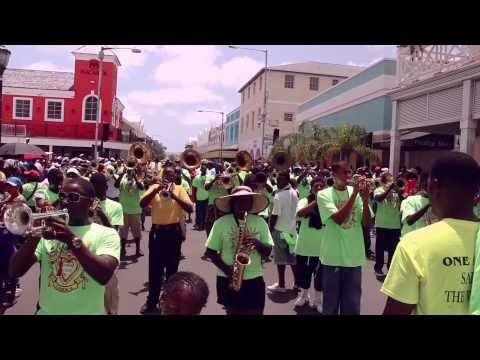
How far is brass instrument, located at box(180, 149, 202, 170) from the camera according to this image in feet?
34.2

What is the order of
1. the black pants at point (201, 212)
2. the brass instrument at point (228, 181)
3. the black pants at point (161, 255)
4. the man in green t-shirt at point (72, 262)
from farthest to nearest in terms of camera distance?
1. the black pants at point (201, 212)
2. the brass instrument at point (228, 181)
3. the black pants at point (161, 255)
4. the man in green t-shirt at point (72, 262)

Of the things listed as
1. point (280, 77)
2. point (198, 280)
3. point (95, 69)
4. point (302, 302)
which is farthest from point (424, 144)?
point (280, 77)

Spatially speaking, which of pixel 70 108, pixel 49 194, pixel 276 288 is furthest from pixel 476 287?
pixel 70 108

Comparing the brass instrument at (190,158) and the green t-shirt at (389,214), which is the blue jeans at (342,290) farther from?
the brass instrument at (190,158)

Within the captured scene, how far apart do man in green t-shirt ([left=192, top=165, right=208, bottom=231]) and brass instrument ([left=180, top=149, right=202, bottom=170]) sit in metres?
2.34

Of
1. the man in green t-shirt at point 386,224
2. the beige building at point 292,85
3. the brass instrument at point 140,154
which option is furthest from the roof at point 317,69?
the man in green t-shirt at point 386,224

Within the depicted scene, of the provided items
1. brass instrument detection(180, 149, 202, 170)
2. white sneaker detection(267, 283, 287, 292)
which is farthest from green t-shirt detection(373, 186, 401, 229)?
brass instrument detection(180, 149, 202, 170)

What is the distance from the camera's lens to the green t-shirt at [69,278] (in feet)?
10.0

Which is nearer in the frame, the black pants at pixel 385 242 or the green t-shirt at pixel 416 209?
the green t-shirt at pixel 416 209

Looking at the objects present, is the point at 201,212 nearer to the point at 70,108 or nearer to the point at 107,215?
the point at 107,215

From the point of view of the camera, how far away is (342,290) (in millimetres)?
4930

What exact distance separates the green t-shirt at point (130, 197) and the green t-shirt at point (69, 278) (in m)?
6.15

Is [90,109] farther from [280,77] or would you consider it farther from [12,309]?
[12,309]
